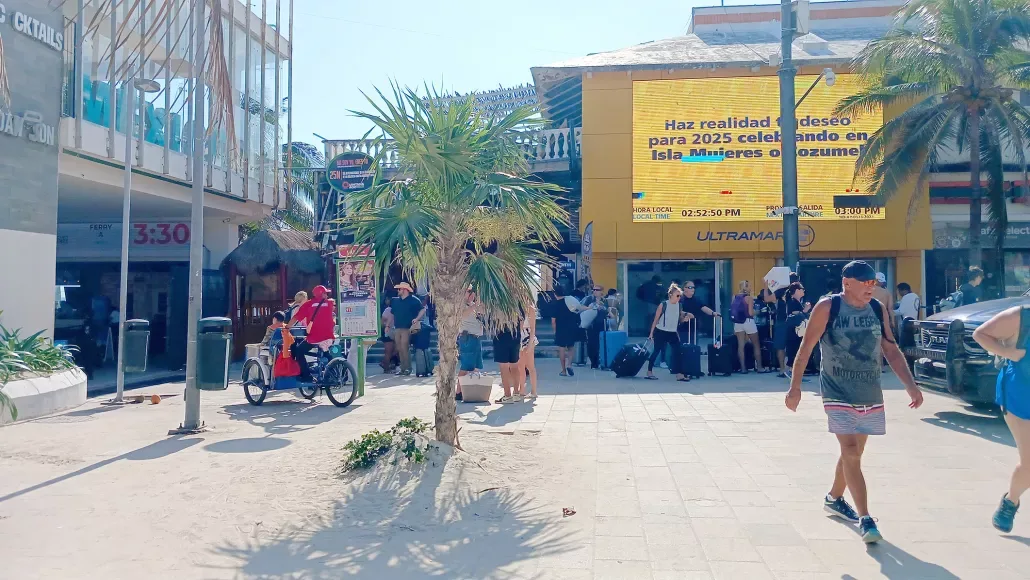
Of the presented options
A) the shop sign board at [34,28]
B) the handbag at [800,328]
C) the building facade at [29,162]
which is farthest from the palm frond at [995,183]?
the building facade at [29,162]

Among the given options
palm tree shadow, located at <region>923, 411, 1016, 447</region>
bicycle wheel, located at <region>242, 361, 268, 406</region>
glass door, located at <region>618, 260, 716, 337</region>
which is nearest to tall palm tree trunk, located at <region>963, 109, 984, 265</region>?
glass door, located at <region>618, 260, 716, 337</region>

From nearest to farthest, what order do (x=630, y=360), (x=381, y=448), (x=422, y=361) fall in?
(x=381, y=448) → (x=630, y=360) → (x=422, y=361)

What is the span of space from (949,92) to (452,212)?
15.4 m

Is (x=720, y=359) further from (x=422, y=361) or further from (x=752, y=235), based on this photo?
(x=752, y=235)

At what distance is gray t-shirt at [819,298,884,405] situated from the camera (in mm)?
4895

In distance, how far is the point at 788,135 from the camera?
15109mm

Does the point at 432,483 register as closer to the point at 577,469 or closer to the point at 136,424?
the point at 577,469

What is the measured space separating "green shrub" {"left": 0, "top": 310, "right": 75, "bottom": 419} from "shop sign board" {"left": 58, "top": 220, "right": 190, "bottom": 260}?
867 cm

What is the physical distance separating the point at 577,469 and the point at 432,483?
1.37 metres

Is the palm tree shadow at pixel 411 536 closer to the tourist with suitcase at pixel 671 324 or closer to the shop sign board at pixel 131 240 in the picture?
the tourist with suitcase at pixel 671 324

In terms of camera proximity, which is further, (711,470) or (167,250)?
(167,250)

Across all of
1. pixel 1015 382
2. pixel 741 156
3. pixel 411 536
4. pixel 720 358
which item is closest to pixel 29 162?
pixel 411 536

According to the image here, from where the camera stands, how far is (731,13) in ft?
86.8

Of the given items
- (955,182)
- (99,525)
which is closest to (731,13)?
(955,182)
